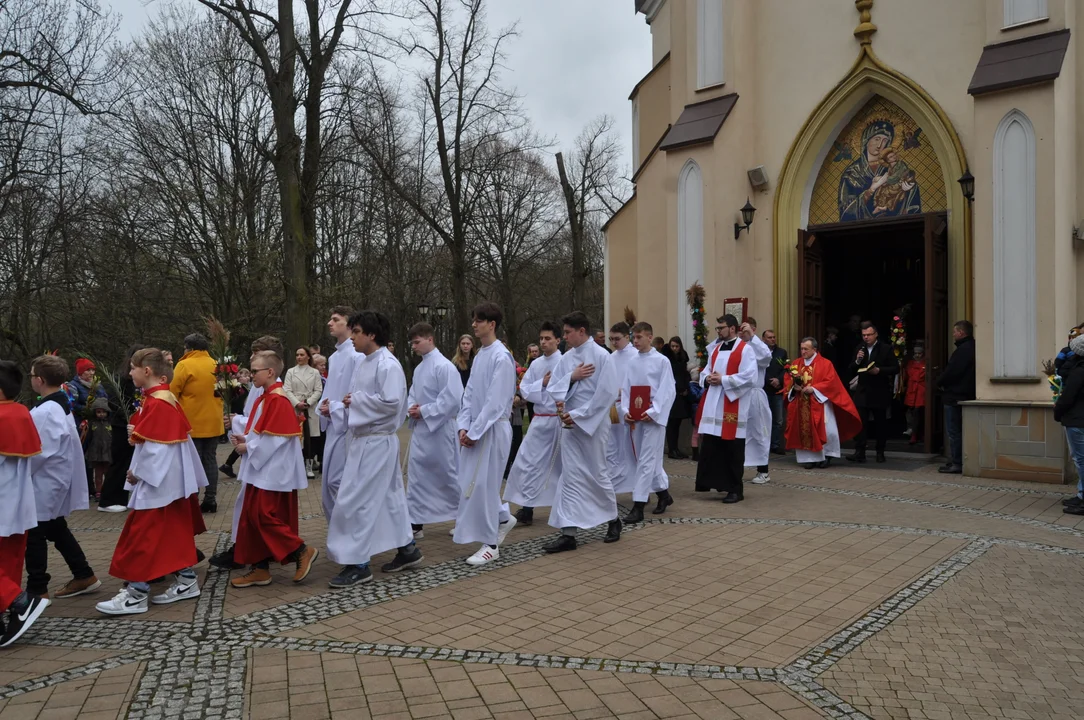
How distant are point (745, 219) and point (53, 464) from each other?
10.7 meters

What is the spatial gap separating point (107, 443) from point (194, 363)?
1.66 metres

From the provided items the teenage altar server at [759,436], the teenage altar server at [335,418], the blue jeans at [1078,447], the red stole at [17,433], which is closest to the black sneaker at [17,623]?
the red stole at [17,433]

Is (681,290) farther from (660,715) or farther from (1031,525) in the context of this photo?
(660,715)

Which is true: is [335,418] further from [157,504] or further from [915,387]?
[915,387]

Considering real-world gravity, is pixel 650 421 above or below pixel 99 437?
above

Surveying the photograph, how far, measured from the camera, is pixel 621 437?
8711 millimetres

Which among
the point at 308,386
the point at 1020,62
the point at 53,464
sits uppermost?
the point at 1020,62

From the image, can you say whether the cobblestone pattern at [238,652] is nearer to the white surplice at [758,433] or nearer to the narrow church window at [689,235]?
the white surplice at [758,433]

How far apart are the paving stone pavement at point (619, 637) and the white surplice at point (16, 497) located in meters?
0.63

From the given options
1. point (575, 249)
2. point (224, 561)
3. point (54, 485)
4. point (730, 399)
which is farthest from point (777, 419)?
point (575, 249)

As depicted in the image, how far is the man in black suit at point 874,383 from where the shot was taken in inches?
479

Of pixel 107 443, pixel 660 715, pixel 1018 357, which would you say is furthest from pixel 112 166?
pixel 660 715

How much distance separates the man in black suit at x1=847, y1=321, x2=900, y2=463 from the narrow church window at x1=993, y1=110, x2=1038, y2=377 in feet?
5.87

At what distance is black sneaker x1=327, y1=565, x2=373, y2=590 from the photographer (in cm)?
561
